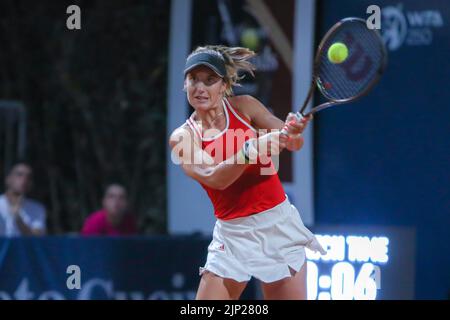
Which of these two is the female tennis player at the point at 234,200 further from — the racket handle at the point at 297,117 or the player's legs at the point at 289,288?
the racket handle at the point at 297,117

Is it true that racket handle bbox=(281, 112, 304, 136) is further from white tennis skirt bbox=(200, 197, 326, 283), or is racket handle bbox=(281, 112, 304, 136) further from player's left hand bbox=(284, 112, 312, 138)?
white tennis skirt bbox=(200, 197, 326, 283)

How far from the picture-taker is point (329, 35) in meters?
4.66

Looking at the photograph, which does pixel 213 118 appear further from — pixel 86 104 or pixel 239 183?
pixel 86 104

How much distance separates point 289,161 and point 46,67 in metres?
3.49

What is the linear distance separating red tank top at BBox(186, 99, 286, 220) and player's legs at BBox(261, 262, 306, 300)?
0.33m

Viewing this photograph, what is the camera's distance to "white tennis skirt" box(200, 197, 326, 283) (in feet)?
15.1

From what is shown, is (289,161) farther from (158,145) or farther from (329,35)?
(329,35)

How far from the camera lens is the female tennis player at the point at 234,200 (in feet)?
15.1

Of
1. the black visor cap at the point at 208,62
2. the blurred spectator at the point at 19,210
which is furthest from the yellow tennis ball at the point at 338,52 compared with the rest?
the blurred spectator at the point at 19,210

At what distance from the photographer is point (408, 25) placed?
7.77 metres

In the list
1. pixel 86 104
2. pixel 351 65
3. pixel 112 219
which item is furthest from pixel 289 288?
pixel 86 104

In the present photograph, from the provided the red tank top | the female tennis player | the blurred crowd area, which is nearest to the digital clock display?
the female tennis player
